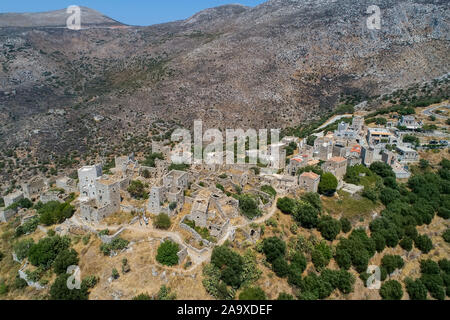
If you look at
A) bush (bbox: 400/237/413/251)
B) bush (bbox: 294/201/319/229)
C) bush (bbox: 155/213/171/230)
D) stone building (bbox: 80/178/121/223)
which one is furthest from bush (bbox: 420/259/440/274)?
stone building (bbox: 80/178/121/223)

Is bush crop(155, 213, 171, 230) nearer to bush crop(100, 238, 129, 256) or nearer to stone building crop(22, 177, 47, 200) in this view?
bush crop(100, 238, 129, 256)

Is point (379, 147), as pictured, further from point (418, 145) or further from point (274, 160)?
point (274, 160)

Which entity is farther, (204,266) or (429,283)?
(429,283)

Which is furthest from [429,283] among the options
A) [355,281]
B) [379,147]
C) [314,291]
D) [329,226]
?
[379,147]

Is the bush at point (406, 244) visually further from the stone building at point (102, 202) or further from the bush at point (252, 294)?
the stone building at point (102, 202)

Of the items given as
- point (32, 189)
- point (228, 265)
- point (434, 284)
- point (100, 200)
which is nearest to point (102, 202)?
point (100, 200)
